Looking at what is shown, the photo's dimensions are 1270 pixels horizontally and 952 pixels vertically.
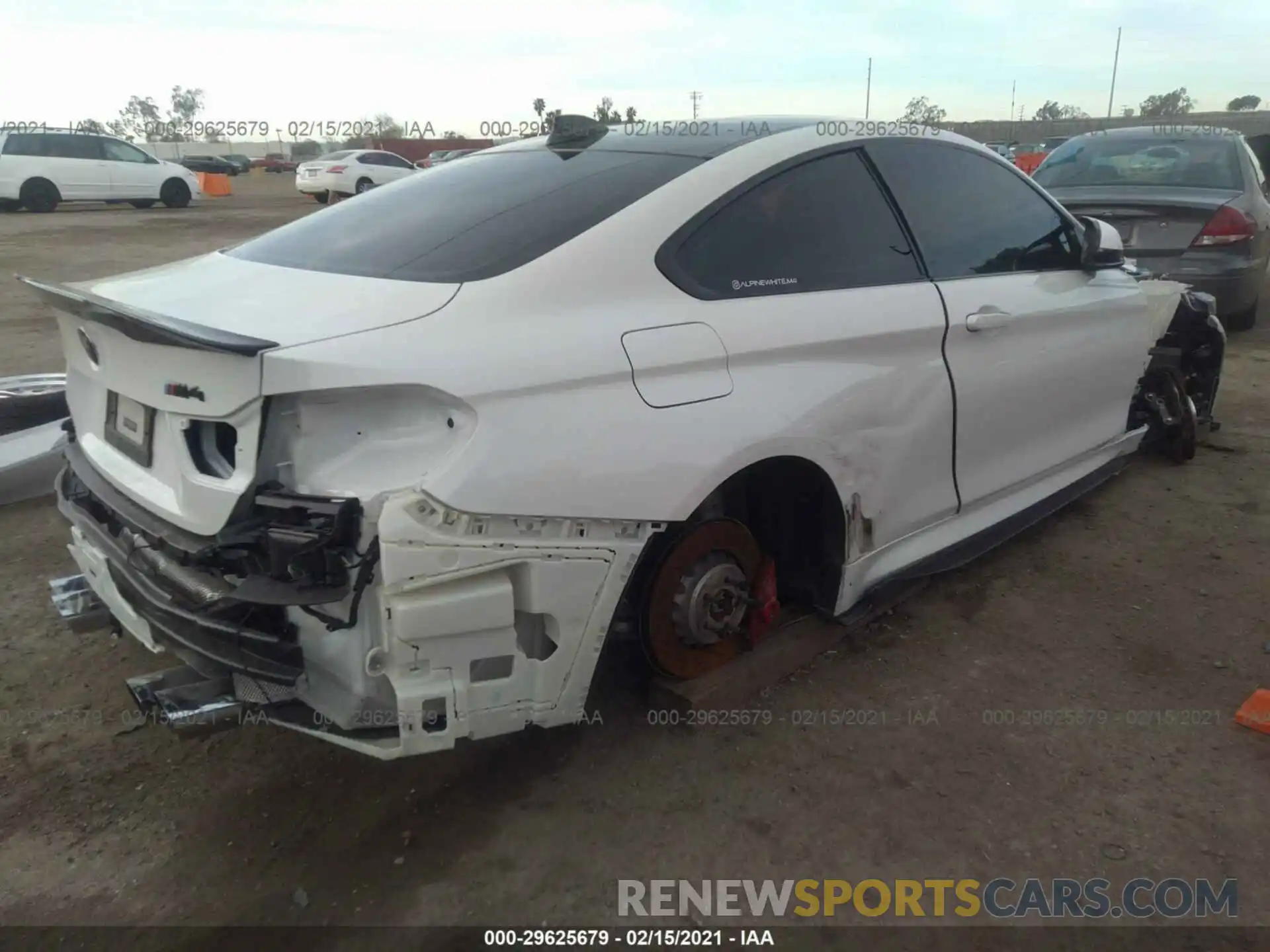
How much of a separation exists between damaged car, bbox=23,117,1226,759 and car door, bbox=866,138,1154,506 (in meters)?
0.02

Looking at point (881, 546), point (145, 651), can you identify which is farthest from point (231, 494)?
point (881, 546)

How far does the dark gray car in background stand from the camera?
6.66m

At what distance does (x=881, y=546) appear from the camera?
295 cm

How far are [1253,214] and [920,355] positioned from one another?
5.52 metres

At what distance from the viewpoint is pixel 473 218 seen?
257cm

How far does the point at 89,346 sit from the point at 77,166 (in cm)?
2071

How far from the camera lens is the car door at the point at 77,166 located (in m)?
19.2

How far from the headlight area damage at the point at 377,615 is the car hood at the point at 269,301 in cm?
36

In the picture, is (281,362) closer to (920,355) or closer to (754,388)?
(754,388)

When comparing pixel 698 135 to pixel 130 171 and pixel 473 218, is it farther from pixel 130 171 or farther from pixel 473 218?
pixel 130 171

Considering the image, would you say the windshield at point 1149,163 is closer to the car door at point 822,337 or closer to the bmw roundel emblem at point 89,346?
the car door at point 822,337

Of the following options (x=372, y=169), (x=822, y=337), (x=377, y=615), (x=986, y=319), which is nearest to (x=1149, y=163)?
(x=986, y=319)

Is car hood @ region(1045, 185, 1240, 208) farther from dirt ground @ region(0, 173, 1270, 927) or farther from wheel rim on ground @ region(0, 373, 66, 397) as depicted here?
wheel rim on ground @ region(0, 373, 66, 397)

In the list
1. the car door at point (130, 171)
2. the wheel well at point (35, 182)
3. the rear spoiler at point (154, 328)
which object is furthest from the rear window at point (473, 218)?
the car door at point (130, 171)
